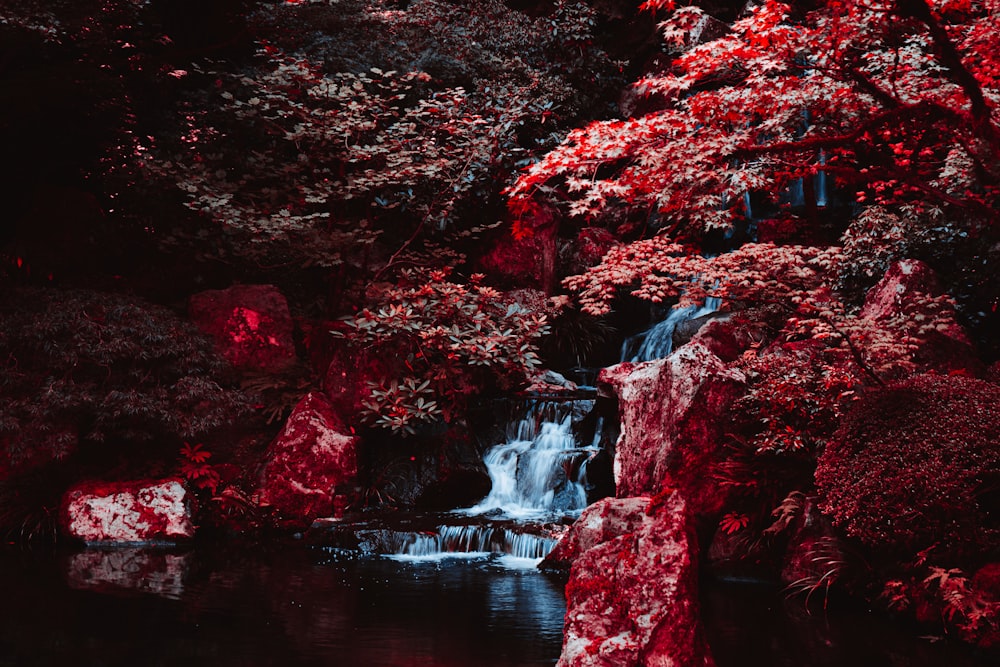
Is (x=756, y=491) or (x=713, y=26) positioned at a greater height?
(x=713, y=26)

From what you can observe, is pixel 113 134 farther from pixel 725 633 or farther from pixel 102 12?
pixel 725 633

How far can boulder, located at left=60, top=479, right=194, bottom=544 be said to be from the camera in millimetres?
9773

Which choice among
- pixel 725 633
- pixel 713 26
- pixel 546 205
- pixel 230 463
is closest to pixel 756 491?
pixel 725 633

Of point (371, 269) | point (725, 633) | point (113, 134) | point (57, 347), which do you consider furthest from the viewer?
point (371, 269)

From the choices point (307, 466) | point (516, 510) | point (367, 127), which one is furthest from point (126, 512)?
point (367, 127)

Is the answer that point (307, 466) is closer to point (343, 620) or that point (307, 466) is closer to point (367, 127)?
point (343, 620)

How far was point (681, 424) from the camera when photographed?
29.4 feet

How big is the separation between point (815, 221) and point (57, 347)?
13.1 m

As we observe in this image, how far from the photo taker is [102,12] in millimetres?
11414

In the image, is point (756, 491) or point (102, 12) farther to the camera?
point (102, 12)

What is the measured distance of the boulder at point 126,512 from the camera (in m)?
9.77

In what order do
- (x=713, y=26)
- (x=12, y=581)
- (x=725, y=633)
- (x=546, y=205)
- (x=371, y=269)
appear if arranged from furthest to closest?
(x=713, y=26)
(x=546, y=205)
(x=371, y=269)
(x=12, y=581)
(x=725, y=633)

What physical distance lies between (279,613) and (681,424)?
506cm

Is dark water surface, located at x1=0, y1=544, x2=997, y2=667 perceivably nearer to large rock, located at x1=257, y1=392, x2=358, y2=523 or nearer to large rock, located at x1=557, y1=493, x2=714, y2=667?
large rock, located at x1=257, y1=392, x2=358, y2=523
